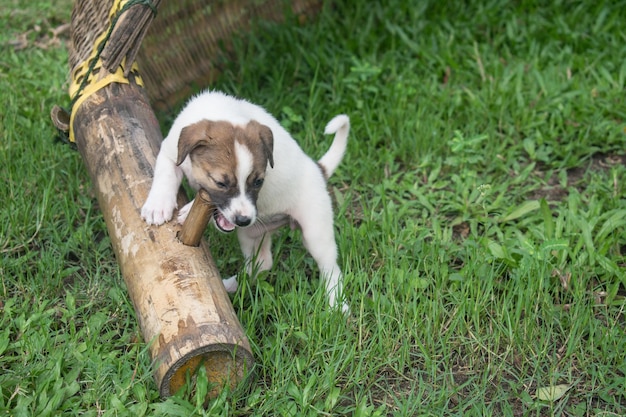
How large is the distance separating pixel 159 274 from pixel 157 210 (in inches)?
14.9

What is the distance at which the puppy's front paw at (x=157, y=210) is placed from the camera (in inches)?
145

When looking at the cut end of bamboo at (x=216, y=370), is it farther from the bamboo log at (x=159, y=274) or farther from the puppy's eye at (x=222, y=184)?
the puppy's eye at (x=222, y=184)

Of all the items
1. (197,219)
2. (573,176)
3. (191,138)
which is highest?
(191,138)

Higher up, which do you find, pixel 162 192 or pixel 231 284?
pixel 162 192

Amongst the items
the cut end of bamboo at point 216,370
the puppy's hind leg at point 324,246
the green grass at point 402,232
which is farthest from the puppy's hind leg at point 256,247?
the cut end of bamboo at point 216,370

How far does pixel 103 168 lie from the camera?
4094 mm

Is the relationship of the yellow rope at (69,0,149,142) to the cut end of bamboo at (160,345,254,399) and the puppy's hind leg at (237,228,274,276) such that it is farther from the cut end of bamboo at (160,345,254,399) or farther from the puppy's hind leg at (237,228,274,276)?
the cut end of bamboo at (160,345,254,399)

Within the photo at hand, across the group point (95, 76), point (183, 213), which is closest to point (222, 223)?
point (183, 213)

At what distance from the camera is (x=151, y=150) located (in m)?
4.13

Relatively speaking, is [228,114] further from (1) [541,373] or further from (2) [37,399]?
(1) [541,373]

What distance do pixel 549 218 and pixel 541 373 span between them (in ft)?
3.84

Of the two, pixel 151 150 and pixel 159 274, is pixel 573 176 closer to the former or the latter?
pixel 151 150

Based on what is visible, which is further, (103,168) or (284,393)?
(103,168)

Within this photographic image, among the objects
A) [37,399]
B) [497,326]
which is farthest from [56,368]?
[497,326]
